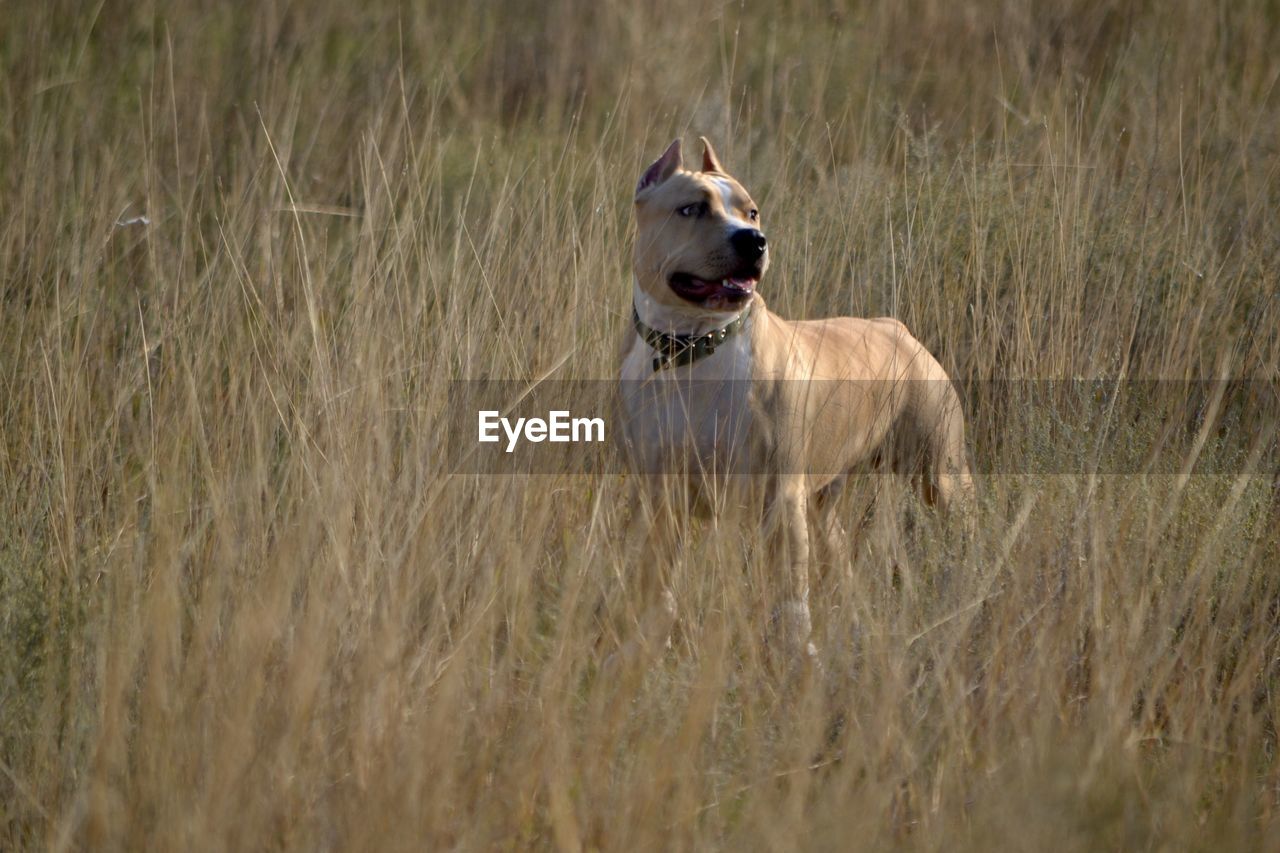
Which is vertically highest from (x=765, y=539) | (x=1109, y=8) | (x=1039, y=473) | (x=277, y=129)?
(x=1109, y=8)

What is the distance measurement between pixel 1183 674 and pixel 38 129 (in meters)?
3.57

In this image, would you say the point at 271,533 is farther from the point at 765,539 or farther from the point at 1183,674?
the point at 1183,674

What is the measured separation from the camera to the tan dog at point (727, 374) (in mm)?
3180

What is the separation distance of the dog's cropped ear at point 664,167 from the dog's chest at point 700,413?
0.51 metres

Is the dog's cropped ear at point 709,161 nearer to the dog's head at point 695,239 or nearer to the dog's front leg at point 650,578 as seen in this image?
the dog's head at point 695,239

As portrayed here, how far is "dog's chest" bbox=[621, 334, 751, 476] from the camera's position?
3.19 metres

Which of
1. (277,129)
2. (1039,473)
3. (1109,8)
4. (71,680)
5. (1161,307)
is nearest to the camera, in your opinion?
(71,680)

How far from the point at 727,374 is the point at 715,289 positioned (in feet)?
0.68

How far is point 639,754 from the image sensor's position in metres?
2.00

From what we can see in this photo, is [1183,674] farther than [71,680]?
Yes

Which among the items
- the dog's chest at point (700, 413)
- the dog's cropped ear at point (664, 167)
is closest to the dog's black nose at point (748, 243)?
the dog's chest at point (700, 413)

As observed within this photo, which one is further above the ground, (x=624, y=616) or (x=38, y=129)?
(x=38, y=129)

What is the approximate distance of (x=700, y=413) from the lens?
3.22 meters

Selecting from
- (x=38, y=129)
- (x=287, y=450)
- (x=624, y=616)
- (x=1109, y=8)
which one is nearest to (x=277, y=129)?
(x=38, y=129)
